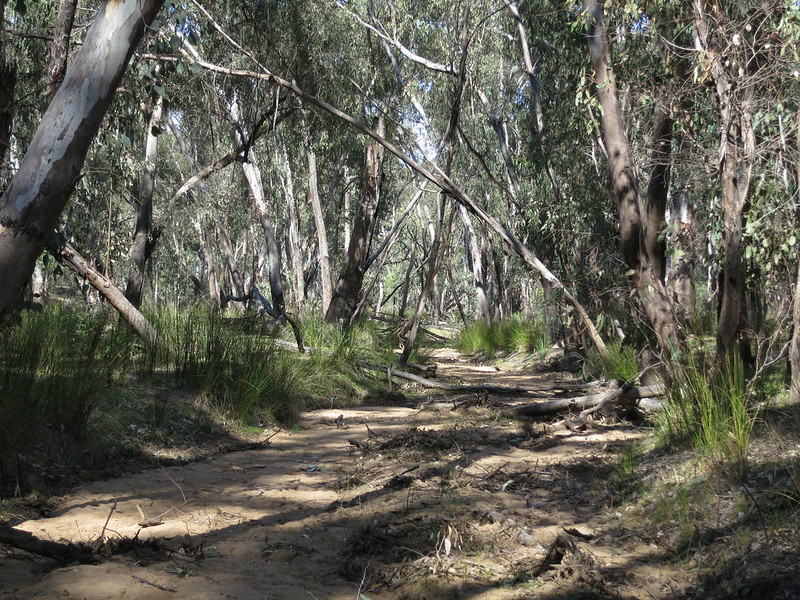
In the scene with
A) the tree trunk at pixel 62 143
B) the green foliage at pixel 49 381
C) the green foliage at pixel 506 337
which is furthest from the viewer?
the green foliage at pixel 506 337

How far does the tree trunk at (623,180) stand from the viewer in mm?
5852

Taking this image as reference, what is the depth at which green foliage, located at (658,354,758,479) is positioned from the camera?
370cm

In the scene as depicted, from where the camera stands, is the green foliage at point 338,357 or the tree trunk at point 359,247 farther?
the tree trunk at point 359,247

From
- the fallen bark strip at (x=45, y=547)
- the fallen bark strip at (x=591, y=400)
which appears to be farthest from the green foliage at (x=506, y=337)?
the fallen bark strip at (x=45, y=547)

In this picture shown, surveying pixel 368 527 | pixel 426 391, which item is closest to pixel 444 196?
pixel 426 391

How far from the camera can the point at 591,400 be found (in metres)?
6.32

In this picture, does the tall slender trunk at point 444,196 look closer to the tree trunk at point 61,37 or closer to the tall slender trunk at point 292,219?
the tree trunk at point 61,37

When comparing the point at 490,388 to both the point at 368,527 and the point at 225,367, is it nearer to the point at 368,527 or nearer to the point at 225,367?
the point at 225,367

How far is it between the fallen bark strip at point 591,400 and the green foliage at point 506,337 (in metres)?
6.47

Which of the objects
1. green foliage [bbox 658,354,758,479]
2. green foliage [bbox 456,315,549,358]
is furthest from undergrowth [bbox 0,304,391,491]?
green foliage [bbox 456,315,549,358]

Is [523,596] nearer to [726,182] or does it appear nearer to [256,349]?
[726,182]

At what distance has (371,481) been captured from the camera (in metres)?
4.64

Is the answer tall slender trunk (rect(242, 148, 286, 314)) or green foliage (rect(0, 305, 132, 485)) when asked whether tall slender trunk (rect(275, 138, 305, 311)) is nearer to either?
tall slender trunk (rect(242, 148, 286, 314))

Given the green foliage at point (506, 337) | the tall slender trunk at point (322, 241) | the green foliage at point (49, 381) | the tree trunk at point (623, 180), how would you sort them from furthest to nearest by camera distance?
the green foliage at point (506, 337)
the tall slender trunk at point (322, 241)
the tree trunk at point (623, 180)
the green foliage at point (49, 381)
